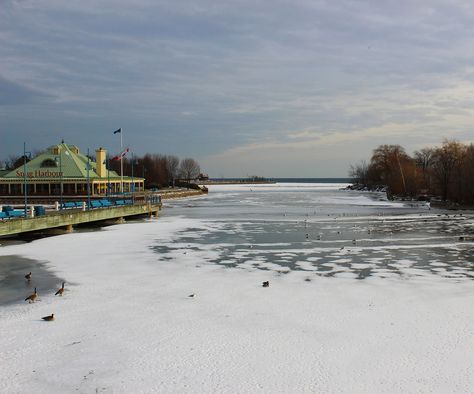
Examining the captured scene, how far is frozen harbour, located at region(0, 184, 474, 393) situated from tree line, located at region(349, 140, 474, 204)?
5797 centimetres

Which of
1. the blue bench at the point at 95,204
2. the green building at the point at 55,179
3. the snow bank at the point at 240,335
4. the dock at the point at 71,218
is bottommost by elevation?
the snow bank at the point at 240,335

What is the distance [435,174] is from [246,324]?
305ft

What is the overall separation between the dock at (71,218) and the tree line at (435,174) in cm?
4893

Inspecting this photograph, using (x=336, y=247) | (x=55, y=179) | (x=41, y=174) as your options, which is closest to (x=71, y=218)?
(x=336, y=247)

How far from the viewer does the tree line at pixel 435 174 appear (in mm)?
79812

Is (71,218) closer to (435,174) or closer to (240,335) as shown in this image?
(240,335)

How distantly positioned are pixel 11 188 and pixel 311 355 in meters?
84.7

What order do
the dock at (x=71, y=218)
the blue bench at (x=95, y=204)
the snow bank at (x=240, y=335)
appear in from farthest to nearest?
the blue bench at (x=95, y=204) → the dock at (x=71, y=218) → the snow bank at (x=240, y=335)

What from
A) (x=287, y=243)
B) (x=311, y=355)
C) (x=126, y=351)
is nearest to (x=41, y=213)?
(x=287, y=243)

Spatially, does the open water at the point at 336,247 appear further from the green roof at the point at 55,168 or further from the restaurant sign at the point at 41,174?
the restaurant sign at the point at 41,174

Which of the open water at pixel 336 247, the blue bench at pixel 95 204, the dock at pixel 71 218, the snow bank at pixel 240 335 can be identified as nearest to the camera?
the snow bank at pixel 240 335

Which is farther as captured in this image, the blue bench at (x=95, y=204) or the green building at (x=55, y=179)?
the green building at (x=55, y=179)

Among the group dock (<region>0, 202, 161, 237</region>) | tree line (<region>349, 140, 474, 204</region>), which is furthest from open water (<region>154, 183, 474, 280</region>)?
tree line (<region>349, 140, 474, 204</region>)

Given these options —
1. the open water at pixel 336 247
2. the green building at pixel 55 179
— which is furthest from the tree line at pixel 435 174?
the green building at pixel 55 179
